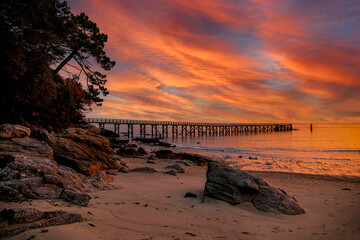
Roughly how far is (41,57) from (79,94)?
13.4 m

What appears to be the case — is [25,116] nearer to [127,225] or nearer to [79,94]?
[79,94]

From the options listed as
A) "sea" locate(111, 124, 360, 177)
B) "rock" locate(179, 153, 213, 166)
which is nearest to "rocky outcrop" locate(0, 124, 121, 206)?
"rock" locate(179, 153, 213, 166)

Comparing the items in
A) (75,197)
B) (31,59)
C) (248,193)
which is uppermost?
(31,59)

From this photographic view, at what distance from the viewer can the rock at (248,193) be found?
6.23m

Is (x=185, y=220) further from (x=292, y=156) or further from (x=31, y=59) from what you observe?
(x=292, y=156)

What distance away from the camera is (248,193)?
658cm

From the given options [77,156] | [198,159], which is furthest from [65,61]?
[198,159]

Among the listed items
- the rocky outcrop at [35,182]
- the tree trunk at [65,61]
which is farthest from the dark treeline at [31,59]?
the rocky outcrop at [35,182]

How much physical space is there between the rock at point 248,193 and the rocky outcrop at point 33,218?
4.05 meters

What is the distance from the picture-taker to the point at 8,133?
774 cm

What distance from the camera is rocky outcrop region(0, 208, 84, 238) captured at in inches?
131

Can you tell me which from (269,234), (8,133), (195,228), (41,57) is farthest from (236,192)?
(41,57)

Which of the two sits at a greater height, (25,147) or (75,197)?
(25,147)

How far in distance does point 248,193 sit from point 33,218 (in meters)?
5.41
